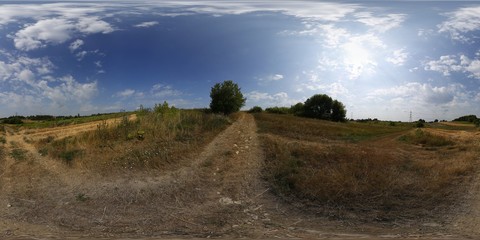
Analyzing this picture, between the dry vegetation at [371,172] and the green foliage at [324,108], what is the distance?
22.0ft

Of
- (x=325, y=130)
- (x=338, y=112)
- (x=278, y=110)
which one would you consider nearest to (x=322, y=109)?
(x=338, y=112)

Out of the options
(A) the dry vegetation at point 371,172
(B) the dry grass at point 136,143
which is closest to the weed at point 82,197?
(B) the dry grass at point 136,143

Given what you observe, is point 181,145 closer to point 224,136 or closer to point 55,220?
point 224,136

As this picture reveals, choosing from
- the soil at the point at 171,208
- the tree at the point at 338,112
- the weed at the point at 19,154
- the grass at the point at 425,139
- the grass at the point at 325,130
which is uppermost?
the tree at the point at 338,112

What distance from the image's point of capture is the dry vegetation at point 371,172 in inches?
364

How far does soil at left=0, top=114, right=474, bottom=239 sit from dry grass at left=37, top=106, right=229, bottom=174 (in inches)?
24.5

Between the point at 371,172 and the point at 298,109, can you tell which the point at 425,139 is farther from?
the point at 298,109

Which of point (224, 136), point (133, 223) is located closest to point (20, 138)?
point (224, 136)

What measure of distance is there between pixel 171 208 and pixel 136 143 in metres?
6.20

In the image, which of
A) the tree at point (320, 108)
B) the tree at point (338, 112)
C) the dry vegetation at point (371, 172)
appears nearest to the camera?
the dry vegetation at point (371, 172)

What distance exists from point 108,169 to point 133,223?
3.94 m

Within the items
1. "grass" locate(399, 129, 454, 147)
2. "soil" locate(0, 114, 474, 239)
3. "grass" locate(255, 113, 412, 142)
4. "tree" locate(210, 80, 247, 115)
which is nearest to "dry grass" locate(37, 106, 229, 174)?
"soil" locate(0, 114, 474, 239)

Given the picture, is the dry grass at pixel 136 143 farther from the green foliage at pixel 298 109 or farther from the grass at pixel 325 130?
the green foliage at pixel 298 109

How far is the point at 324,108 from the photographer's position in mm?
25578
